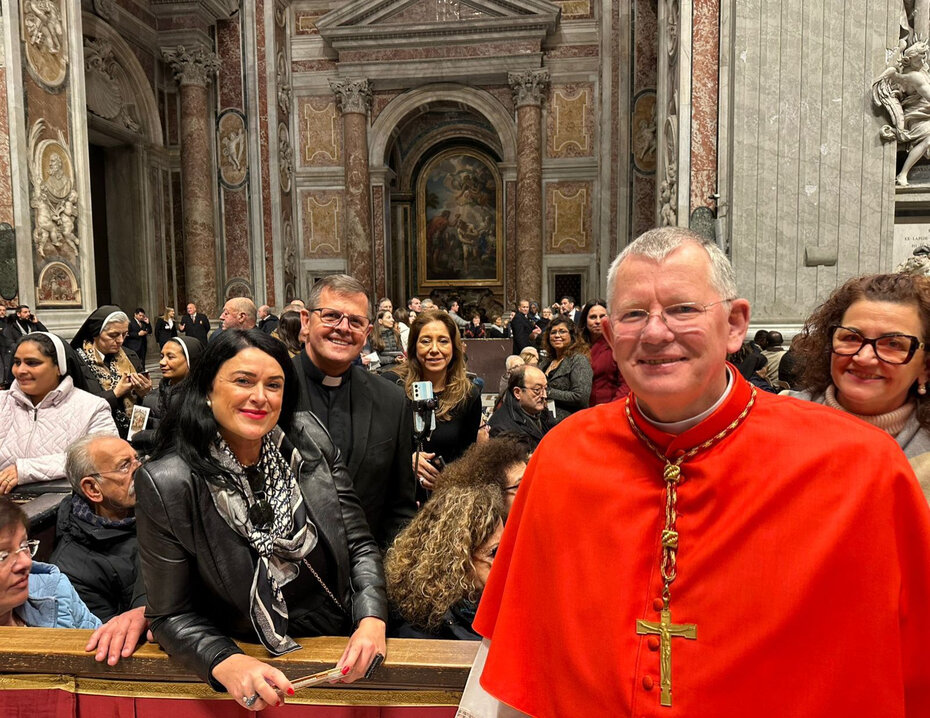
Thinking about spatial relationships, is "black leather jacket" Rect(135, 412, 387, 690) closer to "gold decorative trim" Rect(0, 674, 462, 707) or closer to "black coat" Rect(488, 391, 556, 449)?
"gold decorative trim" Rect(0, 674, 462, 707)

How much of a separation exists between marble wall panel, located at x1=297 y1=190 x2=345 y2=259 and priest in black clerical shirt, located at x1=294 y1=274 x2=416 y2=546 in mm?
15457

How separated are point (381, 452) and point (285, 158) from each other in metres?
15.8

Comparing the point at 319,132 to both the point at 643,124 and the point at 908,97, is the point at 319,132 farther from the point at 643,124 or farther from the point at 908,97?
the point at 908,97

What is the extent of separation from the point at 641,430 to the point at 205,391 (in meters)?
1.17

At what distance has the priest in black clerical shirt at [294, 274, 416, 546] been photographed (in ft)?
8.45

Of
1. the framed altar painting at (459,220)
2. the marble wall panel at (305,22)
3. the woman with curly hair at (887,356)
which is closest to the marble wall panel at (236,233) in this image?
the marble wall panel at (305,22)

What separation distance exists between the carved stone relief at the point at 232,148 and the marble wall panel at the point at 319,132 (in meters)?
2.26

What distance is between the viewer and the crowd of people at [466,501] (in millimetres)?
1252

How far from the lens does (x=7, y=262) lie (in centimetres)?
795

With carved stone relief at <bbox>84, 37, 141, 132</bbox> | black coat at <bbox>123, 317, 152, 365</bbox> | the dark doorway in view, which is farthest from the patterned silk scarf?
the dark doorway

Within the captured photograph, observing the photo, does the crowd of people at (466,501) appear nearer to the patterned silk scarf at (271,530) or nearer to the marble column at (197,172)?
the patterned silk scarf at (271,530)

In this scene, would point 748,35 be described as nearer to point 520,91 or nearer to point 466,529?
point 466,529

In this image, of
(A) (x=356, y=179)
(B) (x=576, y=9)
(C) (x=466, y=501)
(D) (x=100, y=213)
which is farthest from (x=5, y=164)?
(B) (x=576, y=9)

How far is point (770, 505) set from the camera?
126 cm
